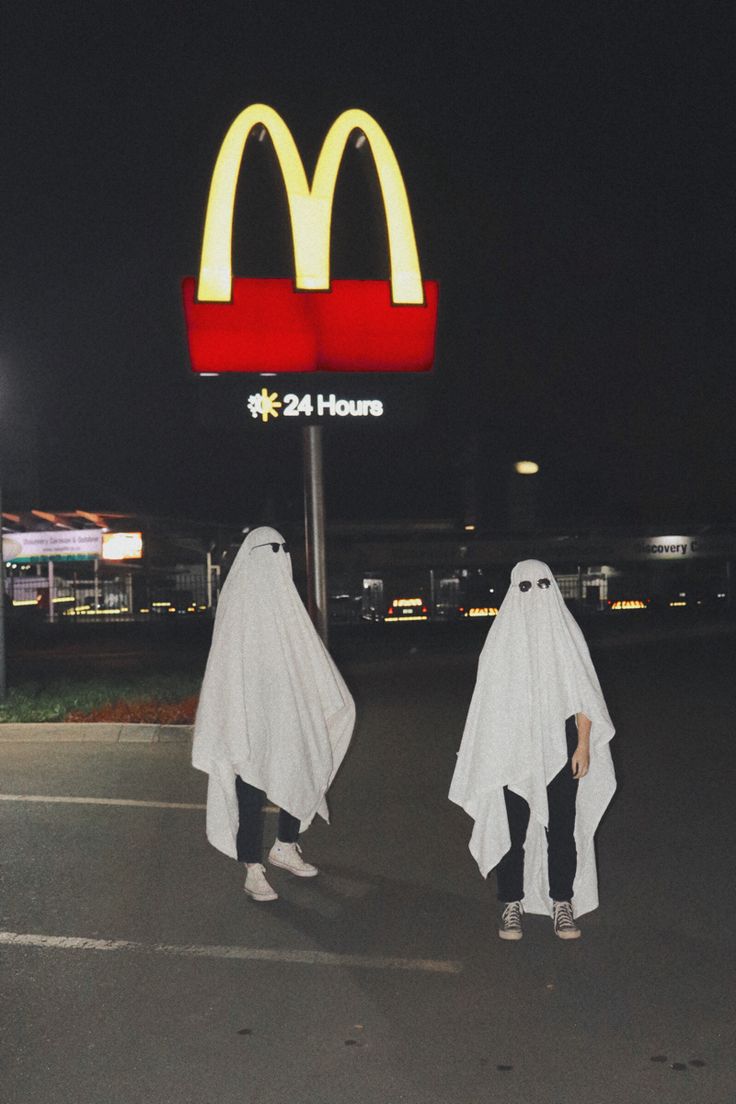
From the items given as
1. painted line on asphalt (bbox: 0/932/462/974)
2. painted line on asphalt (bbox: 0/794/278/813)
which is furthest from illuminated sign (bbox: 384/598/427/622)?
painted line on asphalt (bbox: 0/932/462/974)

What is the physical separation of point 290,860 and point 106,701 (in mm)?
8015

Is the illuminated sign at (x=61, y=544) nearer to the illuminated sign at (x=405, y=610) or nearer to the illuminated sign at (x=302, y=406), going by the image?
the illuminated sign at (x=405, y=610)

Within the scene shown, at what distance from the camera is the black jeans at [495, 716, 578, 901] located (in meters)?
5.73

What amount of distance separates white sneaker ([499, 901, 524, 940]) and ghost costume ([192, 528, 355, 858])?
146 cm

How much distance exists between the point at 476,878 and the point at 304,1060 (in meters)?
2.88

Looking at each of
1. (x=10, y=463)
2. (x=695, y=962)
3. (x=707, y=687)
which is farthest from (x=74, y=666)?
(x=10, y=463)

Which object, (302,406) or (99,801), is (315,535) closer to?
(302,406)

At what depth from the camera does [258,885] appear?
256 inches

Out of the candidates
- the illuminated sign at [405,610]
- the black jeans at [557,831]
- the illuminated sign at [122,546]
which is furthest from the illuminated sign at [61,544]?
the black jeans at [557,831]

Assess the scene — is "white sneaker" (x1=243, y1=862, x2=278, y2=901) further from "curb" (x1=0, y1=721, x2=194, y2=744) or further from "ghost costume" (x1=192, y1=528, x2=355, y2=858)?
"curb" (x1=0, y1=721, x2=194, y2=744)

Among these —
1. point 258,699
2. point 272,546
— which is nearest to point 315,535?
point 272,546

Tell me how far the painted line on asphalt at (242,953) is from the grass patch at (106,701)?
24.7 feet

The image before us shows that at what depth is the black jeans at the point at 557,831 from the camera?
5734mm

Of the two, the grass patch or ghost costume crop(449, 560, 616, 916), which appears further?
the grass patch
